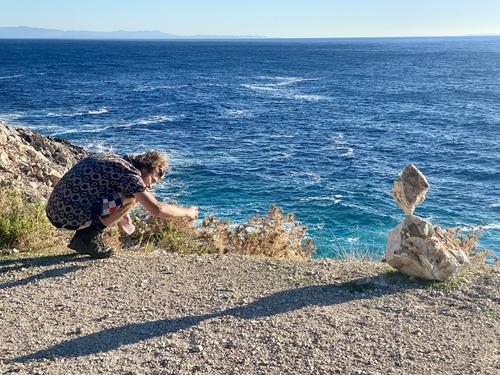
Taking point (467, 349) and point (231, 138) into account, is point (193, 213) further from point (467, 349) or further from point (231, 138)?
point (231, 138)

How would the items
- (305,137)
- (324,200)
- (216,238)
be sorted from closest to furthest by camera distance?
(216,238)
(324,200)
(305,137)

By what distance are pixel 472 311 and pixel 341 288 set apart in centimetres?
141

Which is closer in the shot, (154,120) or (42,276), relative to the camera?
(42,276)

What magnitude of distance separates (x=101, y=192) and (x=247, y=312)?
7.25 feet

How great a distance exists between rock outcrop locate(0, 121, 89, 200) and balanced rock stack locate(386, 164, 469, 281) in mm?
7314

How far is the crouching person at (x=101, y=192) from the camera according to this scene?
6.71 metres

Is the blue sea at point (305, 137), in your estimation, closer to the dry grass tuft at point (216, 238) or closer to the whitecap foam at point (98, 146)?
the whitecap foam at point (98, 146)

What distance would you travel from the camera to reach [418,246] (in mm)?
7090

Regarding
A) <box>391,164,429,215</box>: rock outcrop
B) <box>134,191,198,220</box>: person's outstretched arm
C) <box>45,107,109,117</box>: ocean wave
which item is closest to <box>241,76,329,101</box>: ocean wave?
<box>45,107,109,117</box>: ocean wave

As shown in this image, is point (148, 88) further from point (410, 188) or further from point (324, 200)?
point (410, 188)

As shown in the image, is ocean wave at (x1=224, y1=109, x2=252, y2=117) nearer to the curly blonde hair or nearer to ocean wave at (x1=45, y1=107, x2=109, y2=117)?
ocean wave at (x1=45, y1=107, x2=109, y2=117)

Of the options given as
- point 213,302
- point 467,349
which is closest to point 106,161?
point 213,302

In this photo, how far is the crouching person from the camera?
6.71 metres

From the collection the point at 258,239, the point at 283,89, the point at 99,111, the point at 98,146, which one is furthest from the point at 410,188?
the point at 283,89
